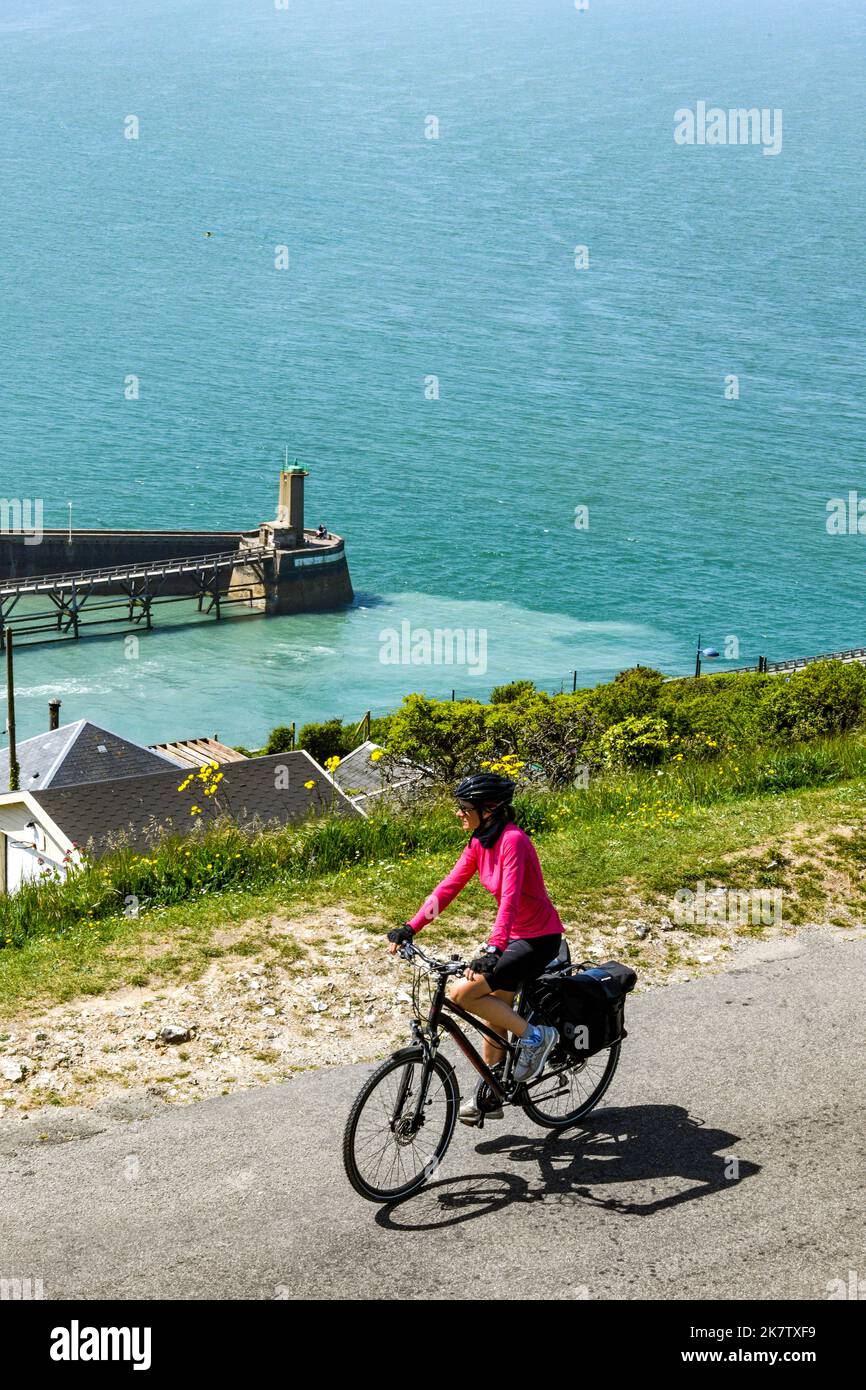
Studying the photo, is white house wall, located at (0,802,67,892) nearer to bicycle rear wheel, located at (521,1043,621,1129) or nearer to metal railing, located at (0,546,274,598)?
bicycle rear wheel, located at (521,1043,621,1129)

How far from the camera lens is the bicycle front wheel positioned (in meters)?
6.21

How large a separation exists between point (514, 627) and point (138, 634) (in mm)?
22594

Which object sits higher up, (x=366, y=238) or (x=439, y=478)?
(x=366, y=238)

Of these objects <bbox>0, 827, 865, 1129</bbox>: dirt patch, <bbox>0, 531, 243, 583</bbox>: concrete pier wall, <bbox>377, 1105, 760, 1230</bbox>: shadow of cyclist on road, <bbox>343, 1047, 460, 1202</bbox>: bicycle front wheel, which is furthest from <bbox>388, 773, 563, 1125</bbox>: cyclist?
<bbox>0, 531, 243, 583</bbox>: concrete pier wall

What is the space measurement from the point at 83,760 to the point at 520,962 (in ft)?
92.0

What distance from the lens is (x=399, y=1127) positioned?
634 cm

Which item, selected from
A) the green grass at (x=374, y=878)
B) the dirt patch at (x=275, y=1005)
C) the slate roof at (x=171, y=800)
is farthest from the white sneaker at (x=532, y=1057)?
the slate roof at (x=171, y=800)

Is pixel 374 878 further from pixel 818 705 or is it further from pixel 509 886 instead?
pixel 818 705

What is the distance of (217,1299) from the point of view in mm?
5645

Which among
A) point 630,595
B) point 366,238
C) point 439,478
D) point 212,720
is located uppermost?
point 366,238

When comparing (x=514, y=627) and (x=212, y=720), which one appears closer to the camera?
(x=212, y=720)

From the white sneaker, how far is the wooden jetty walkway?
77572 millimetres

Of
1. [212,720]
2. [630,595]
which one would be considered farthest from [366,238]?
[212,720]
